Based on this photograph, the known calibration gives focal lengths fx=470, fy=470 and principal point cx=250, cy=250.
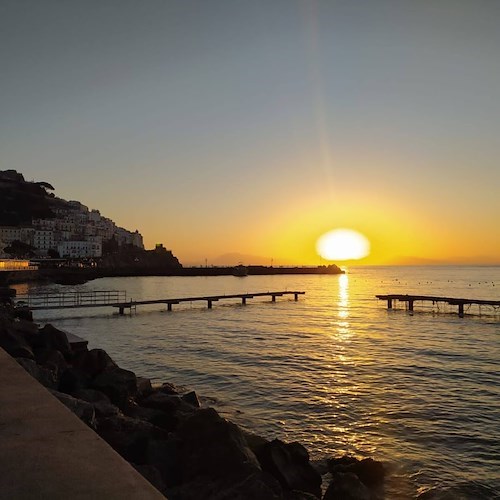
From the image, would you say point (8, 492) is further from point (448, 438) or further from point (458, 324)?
point (458, 324)

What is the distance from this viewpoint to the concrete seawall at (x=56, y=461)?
300 cm

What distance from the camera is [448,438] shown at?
1184 cm

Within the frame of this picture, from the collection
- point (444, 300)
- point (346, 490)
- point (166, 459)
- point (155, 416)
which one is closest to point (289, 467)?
point (346, 490)

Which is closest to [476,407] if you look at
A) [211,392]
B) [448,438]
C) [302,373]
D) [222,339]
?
[448,438]

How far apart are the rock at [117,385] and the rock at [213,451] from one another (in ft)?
11.1

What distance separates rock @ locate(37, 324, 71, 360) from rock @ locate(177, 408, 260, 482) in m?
7.31

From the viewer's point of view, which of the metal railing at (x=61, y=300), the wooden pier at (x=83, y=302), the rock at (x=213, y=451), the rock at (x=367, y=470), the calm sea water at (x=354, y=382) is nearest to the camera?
the rock at (x=213, y=451)

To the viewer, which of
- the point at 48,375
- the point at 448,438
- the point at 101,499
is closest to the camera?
the point at 101,499

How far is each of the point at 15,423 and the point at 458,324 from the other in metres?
42.2

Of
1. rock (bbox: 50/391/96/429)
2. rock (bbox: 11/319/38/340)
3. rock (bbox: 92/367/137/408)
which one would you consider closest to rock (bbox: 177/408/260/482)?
rock (bbox: 50/391/96/429)

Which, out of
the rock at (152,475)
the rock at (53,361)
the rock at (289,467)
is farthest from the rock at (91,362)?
the rock at (152,475)

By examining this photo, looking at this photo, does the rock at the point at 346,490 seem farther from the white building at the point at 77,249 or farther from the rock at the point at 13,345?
the white building at the point at 77,249

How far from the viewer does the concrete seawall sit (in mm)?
3000

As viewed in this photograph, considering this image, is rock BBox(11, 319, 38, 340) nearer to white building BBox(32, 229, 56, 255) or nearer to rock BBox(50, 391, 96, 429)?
rock BBox(50, 391, 96, 429)
